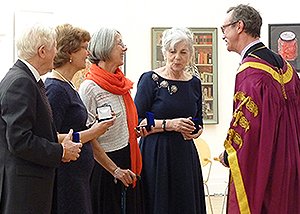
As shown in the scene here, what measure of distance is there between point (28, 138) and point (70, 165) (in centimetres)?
49

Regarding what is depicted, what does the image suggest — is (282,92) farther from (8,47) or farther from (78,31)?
(8,47)

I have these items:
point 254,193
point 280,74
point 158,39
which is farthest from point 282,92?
point 158,39

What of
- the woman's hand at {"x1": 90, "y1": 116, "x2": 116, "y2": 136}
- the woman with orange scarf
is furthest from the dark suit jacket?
the woman with orange scarf

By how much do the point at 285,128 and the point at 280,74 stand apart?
0.90 feet

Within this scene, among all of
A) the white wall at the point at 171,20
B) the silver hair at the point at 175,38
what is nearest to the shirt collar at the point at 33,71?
the silver hair at the point at 175,38

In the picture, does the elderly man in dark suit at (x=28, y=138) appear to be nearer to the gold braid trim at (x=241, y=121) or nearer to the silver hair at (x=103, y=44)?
Answer: the silver hair at (x=103, y=44)

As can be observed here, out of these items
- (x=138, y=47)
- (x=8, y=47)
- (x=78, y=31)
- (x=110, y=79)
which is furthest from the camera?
(x=138, y=47)

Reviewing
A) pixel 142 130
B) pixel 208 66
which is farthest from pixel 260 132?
pixel 208 66

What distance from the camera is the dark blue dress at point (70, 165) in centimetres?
263

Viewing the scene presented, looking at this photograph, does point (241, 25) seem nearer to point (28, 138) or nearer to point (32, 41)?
point (32, 41)

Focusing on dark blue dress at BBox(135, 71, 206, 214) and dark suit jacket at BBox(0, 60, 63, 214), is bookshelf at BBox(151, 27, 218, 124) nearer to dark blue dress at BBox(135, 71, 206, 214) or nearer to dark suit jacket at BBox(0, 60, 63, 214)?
dark blue dress at BBox(135, 71, 206, 214)

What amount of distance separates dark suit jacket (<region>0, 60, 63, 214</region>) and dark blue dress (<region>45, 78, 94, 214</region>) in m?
0.27

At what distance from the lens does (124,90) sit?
3066mm

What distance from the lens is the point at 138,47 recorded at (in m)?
6.90
